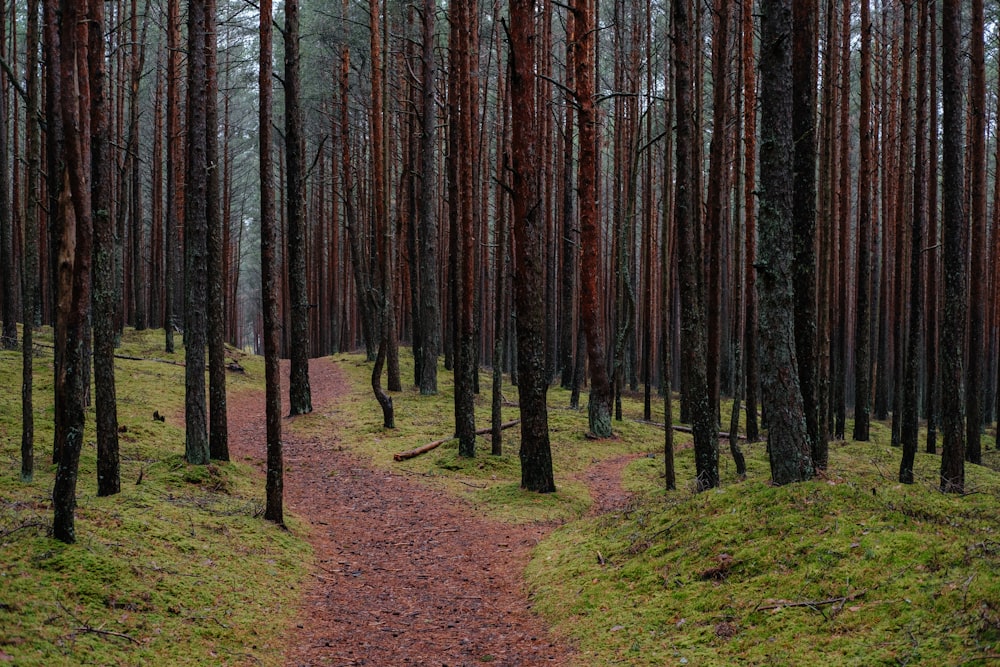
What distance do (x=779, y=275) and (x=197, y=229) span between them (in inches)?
308

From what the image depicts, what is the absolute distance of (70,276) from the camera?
5.46 meters

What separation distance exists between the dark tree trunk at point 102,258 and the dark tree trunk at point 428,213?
9.23 m

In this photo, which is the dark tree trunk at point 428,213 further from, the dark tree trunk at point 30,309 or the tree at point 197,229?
the dark tree trunk at point 30,309

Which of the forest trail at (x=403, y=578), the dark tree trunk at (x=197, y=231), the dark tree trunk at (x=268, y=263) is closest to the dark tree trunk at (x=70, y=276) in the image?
the forest trail at (x=403, y=578)

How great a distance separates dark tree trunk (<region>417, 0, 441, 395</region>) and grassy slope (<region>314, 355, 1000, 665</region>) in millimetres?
10636

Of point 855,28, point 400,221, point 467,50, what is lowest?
point 400,221

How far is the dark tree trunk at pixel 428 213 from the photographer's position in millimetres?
16250

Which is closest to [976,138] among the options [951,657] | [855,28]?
[855,28]

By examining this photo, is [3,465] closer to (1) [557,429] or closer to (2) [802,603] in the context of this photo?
(2) [802,603]

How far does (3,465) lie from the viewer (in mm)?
7762

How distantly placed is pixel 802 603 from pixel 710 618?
26.6 inches

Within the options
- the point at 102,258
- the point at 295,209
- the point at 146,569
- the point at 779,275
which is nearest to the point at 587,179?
the point at 295,209

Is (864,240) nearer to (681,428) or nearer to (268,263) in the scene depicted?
(681,428)

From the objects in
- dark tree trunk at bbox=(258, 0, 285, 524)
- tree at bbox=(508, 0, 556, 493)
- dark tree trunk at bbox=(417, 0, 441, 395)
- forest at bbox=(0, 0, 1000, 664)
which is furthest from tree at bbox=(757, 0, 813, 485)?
dark tree trunk at bbox=(417, 0, 441, 395)
